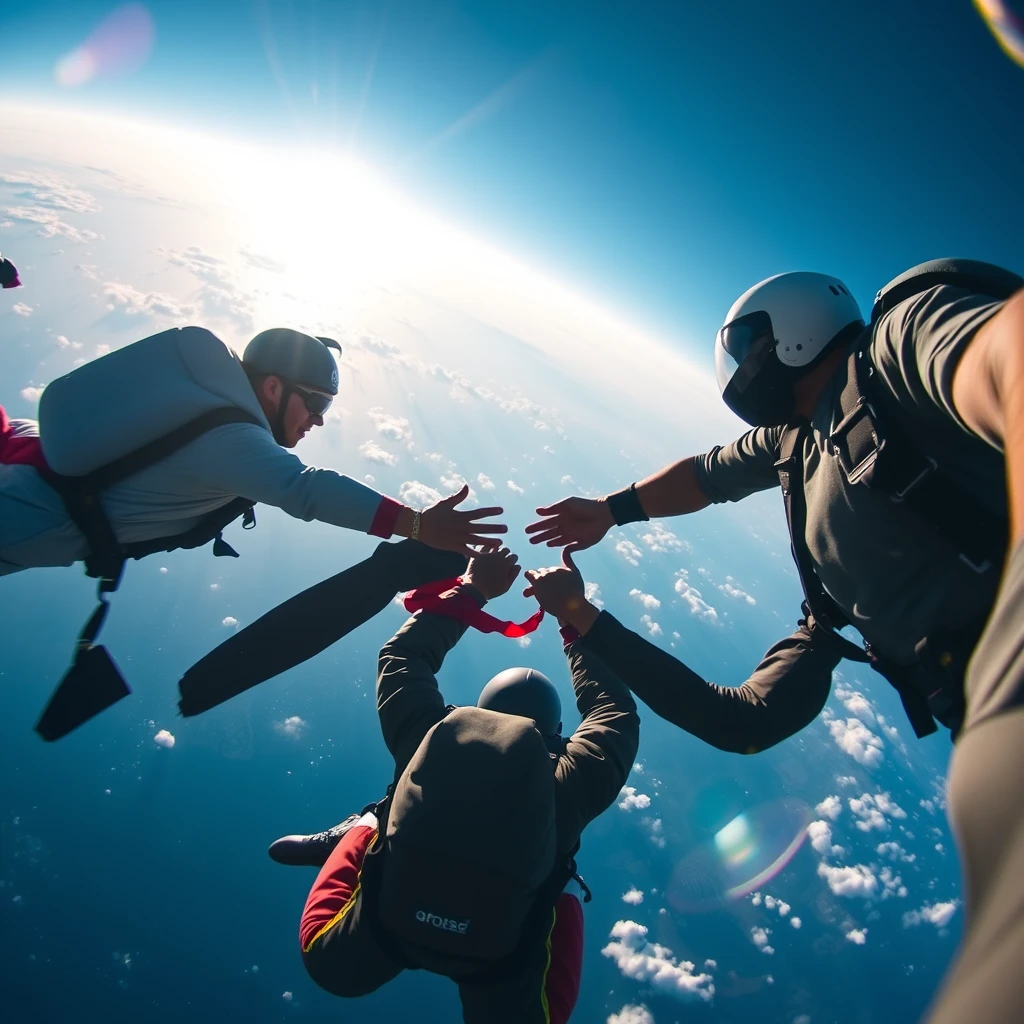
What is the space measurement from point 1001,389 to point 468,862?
2.29 metres

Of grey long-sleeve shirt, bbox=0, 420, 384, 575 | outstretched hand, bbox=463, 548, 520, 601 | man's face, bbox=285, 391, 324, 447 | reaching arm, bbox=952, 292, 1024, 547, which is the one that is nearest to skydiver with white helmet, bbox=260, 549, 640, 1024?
outstretched hand, bbox=463, 548, 520, 601

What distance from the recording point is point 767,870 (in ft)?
196

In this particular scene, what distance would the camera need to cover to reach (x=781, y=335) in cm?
276

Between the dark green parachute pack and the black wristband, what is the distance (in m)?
1.49

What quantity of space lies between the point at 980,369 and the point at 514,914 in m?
2.47

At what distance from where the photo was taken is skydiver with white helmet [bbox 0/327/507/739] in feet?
9.18

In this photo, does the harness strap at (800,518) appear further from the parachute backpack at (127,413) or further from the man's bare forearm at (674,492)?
the parachute backpack at (127,413)

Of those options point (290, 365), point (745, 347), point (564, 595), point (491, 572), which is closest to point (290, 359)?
point (290, 365)

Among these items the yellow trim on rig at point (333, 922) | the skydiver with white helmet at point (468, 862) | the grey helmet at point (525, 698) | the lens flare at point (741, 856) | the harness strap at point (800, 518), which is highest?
the harness strap at point (800, 518)

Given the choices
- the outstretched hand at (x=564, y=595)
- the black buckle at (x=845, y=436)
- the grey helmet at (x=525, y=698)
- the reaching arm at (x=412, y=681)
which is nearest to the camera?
the black buckle at (x=845, y=436)

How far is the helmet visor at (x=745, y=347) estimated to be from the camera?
2785 mm

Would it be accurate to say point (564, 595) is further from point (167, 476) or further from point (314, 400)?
point (314, 400)

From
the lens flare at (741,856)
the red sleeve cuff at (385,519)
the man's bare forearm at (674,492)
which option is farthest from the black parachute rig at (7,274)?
the lens flare at (741,856)

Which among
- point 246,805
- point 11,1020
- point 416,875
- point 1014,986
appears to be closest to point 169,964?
point 11,1020
